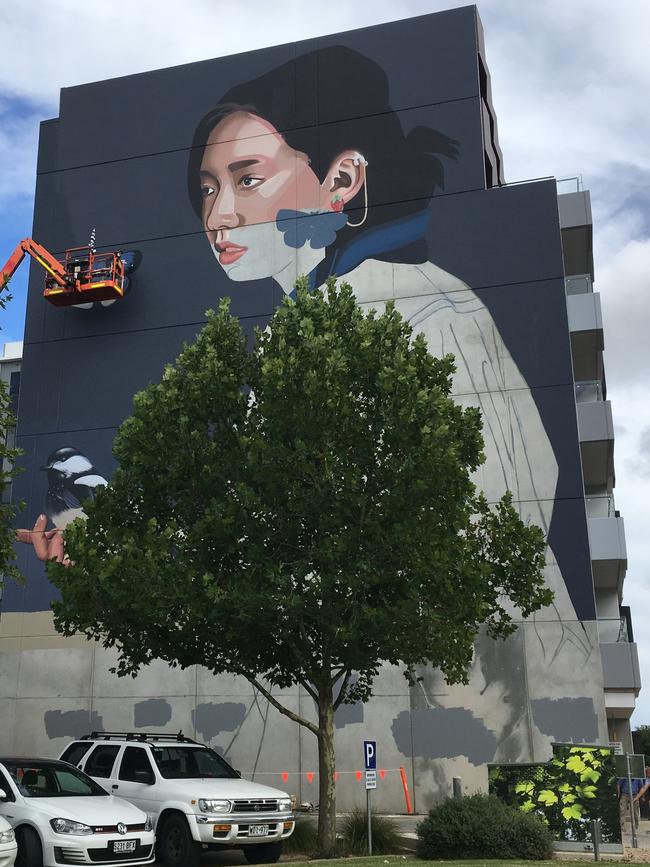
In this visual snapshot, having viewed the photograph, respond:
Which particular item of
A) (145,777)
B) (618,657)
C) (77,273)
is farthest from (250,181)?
(145,777)

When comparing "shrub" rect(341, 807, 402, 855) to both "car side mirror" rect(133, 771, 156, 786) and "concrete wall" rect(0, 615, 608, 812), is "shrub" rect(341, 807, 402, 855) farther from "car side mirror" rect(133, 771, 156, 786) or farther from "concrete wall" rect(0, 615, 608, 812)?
"concrete wall" rect(0, 615, 608, 812)

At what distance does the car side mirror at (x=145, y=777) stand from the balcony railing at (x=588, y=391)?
691 inches

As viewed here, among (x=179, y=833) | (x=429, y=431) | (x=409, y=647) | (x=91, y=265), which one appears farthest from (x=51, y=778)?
(x=91, y=265)

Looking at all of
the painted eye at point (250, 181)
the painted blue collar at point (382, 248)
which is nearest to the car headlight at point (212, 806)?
the painted blue collar at point (382, 248)

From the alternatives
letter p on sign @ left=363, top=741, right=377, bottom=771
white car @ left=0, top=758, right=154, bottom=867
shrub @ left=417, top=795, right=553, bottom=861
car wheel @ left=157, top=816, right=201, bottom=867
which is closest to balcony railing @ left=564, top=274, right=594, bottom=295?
letter p on sign @ left=363, top=741, right=377, bottom=771

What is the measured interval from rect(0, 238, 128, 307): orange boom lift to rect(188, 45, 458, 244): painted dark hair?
3593mm

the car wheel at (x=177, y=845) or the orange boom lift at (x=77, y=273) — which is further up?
the orange boom lift at (x=77, y=273)

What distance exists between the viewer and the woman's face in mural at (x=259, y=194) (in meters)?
31.4

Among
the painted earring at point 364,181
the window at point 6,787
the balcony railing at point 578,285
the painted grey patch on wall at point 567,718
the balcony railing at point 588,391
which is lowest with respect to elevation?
the window at point 6,787

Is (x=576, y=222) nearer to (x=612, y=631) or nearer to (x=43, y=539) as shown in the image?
(x=612, y=631)

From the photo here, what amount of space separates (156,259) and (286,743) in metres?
16.3

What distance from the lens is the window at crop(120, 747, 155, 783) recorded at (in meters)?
15.8

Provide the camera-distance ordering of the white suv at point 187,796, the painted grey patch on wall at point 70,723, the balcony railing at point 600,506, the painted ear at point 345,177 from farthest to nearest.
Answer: the painted ear at point 345,177 → the painted grey patch on wall at point 70,723 → the balcony railing at point 600,506 → the white suv at point 187,796

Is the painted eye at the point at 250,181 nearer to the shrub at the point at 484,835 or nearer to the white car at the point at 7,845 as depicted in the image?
the shrub at the point at 484,835
